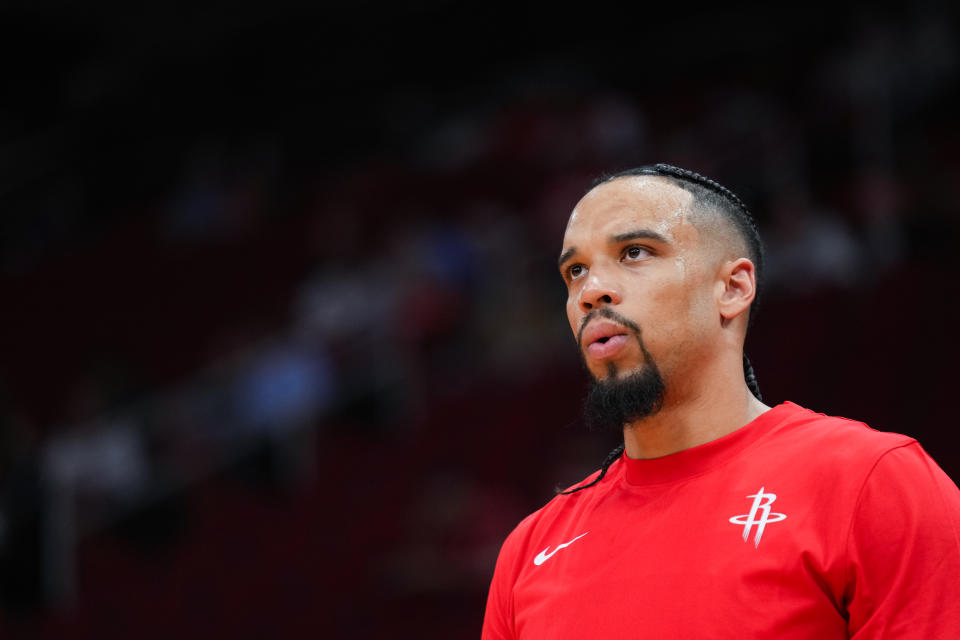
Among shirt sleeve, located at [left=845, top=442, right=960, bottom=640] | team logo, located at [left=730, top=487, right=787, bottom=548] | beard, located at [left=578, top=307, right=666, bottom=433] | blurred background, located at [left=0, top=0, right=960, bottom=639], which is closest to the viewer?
shirt sleeve, located at [left=845, top=442, right=960, bottom=640]

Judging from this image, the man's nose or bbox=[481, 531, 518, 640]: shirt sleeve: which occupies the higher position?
the man's nose

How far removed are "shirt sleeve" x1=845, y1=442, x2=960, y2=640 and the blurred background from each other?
3348 mm

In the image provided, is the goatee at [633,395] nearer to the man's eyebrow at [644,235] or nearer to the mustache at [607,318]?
the mustache at [607,318]

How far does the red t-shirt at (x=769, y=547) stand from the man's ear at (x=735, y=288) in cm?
20

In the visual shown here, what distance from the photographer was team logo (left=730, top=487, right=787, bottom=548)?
1838 millimetres

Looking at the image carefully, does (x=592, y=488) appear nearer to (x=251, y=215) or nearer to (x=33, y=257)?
(x=251, y=215)

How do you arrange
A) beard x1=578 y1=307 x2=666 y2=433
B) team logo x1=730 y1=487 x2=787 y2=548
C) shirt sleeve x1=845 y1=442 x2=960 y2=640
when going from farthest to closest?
beard x1=578 y1=307 x2=666 y2=433
team logo x1=730 y1=487 x2=787 y2=548
shirt sleeve x1=845 y1=442 x2=960 y2=640

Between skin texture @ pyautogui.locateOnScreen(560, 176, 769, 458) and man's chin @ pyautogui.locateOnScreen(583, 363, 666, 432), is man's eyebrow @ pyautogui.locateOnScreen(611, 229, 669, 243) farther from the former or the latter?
man's chin @ pyautogui.locateOnScreen(583, 363, 666, 432)

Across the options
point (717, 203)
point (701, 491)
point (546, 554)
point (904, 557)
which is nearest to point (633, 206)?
point (717, 203)

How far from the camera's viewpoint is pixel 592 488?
7.63 ft

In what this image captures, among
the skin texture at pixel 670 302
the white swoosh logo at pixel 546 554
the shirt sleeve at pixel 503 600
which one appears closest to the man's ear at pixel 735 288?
the skin texture at pixel 670 302

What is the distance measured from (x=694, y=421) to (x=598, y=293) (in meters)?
0.30

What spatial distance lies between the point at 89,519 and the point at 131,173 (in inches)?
243

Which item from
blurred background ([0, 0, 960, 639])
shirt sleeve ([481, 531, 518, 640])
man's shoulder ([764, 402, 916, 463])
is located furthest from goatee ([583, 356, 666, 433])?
blurred background ([0, 0, 960, 639])
